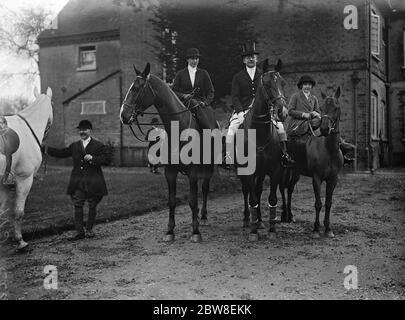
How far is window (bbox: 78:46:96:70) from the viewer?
26.6m

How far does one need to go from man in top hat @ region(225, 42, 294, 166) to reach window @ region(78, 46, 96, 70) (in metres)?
20.7

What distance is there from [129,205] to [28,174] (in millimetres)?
4261

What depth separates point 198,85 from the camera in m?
7.69

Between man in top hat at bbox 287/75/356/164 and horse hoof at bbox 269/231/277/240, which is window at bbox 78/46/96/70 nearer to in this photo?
man in top hat at bbox 287/75/356/164

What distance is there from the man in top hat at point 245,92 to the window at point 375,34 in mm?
14445

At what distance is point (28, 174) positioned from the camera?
6.48 meters

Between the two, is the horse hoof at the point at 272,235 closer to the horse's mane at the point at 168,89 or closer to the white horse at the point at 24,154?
the horse's mane at the point at 168,89

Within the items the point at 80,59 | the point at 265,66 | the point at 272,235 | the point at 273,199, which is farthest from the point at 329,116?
the point at 80,59

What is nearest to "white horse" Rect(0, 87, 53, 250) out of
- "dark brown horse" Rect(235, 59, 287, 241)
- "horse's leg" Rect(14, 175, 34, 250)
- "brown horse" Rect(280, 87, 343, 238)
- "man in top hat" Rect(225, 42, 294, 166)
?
"horse's leg" Rect(14, 175, 34, 250)

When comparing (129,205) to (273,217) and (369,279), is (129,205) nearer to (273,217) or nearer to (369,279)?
(273,217)

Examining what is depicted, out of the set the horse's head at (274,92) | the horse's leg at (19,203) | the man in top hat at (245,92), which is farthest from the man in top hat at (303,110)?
the horse's leg at (19,203)

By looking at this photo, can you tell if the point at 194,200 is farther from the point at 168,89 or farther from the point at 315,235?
the point at 315,235

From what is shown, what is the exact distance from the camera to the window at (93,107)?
24656 millimetres
